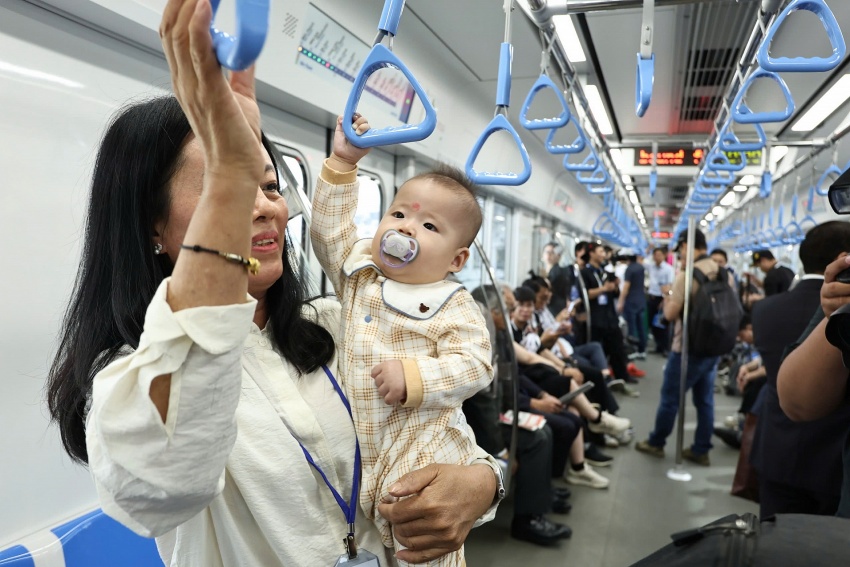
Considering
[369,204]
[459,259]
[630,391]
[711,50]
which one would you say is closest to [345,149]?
[459,259]

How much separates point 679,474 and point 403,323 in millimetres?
4481

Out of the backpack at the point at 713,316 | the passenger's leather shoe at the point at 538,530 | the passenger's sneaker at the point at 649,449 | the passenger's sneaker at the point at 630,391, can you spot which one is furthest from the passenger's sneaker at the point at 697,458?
the passenger's sneaker at the point at 630,391

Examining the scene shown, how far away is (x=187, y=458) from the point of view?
24.4 inches

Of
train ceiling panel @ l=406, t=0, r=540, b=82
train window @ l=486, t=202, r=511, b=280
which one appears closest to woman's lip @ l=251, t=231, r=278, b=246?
train ceiling panel @ l=406, t=0, r=540, b=82

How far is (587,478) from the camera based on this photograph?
448 cm

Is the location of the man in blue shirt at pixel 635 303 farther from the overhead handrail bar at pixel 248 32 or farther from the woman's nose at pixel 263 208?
the overhead handrail bar at pixel 248 32

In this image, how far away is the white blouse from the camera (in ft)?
1.94

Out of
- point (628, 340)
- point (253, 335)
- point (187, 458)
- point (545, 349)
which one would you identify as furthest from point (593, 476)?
point (628, 340)

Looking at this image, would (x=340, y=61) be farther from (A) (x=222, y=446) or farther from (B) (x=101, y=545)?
(A) (x=222, y=446)

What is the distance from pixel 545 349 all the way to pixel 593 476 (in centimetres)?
123

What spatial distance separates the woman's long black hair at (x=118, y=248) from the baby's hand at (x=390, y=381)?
1.41 feet

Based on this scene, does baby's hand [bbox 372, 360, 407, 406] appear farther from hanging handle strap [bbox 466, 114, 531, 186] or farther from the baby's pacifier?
hanging handle strap [bbox 466, 114, 531, 186]

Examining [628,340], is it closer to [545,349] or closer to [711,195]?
[711,195]

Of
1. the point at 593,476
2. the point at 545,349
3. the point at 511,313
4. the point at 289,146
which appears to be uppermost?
the point at 289,146
